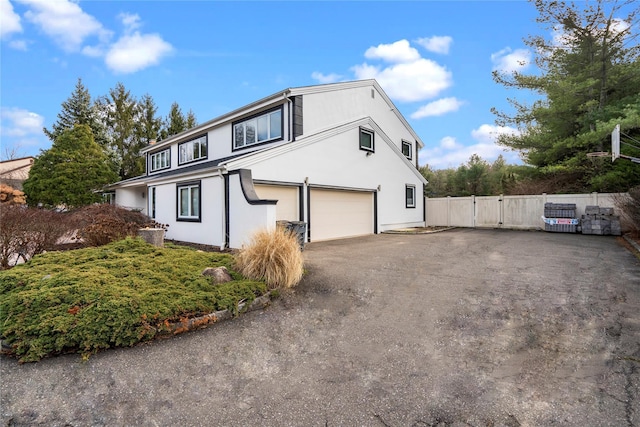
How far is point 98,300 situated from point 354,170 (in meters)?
11.4

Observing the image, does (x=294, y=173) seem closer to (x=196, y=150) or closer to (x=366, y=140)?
(x=366, y=140)

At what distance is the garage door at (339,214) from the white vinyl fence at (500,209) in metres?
7.16

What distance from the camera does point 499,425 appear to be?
253cm

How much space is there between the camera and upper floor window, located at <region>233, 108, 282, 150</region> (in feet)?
42.1

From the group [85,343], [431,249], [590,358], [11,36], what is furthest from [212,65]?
[590,358]

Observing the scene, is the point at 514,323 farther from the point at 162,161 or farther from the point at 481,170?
the point at 481,170

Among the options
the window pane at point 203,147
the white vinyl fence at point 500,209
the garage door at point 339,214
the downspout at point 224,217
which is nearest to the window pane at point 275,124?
the garage door at point 339,214

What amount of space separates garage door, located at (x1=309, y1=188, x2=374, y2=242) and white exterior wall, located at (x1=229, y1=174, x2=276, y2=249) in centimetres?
333

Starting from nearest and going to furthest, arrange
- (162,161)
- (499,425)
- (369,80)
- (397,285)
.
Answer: (499,425), (397,285), (369,80), (162,161)

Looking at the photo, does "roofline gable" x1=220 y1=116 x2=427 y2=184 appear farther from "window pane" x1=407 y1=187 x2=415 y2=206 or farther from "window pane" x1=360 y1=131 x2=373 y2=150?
"window pane" x1=407 y1=187 x2=415 y2=206

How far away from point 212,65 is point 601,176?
64.7 ft

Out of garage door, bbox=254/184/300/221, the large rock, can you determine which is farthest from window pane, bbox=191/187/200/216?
the large rock

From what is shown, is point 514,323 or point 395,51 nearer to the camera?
point 514,323

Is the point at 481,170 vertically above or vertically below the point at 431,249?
above
